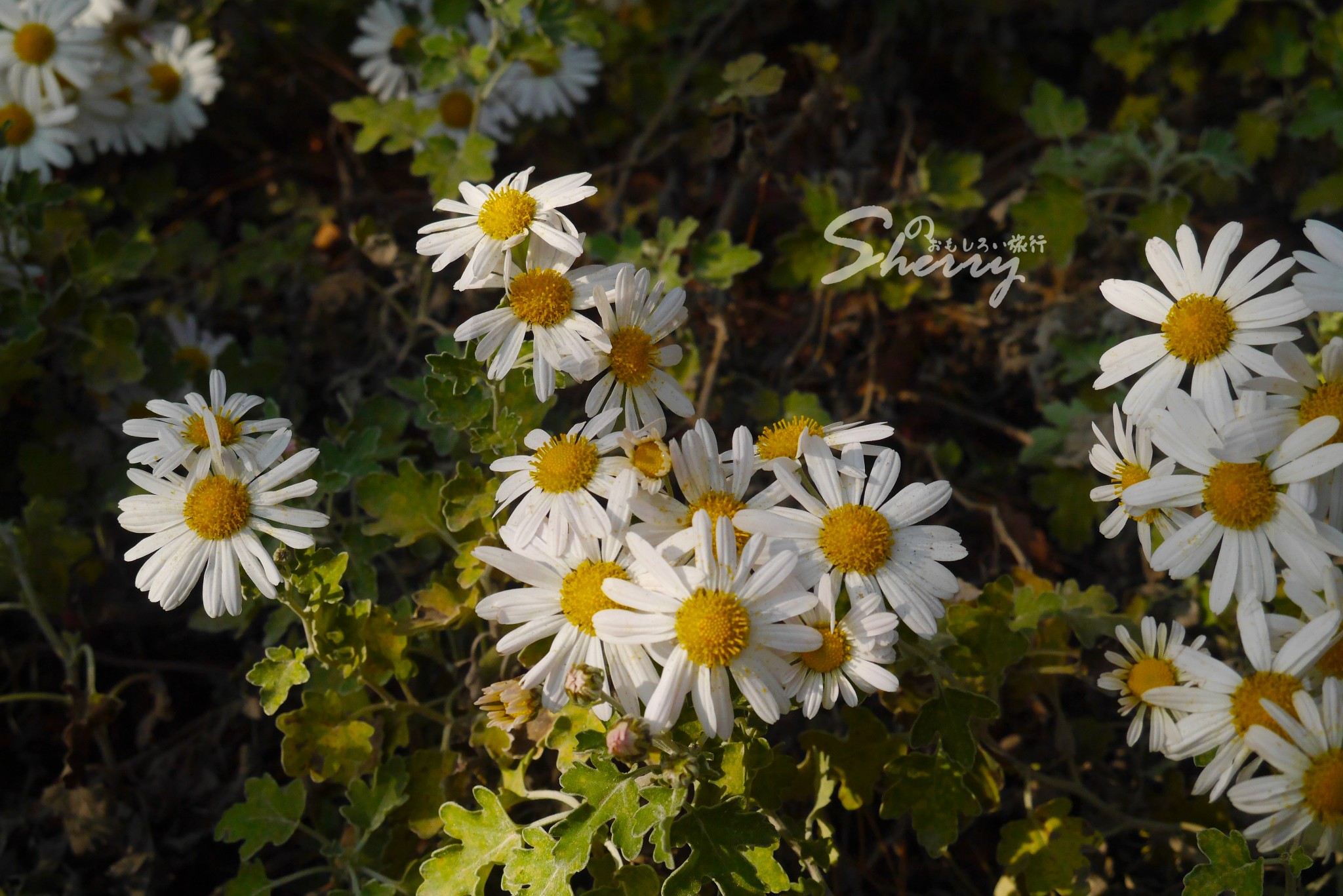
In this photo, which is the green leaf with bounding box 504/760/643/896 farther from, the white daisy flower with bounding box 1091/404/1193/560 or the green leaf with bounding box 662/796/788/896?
the white daisy flower with bounding box 1091/404/1193/560

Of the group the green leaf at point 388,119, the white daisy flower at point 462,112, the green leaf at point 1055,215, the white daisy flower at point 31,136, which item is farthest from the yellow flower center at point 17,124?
the green leaf at point 1055,215

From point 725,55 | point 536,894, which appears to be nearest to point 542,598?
point 536,894

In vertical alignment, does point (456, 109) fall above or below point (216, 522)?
above

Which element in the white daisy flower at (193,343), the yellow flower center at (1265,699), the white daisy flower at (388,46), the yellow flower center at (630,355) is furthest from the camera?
the white daisy flower at (388,46)

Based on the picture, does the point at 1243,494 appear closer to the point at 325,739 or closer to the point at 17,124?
the point at 325,739

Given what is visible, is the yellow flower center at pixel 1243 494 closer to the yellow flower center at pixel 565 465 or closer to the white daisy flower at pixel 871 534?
the white daisy flower at pixel 871 534

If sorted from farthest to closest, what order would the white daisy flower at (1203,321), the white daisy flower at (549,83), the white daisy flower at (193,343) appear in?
the white daisy flower at (549,83) → the white daisy flower at (193,343) → the white daisy flower at (1203,321)

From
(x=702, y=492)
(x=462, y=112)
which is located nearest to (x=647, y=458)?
(x=702, y=492)
